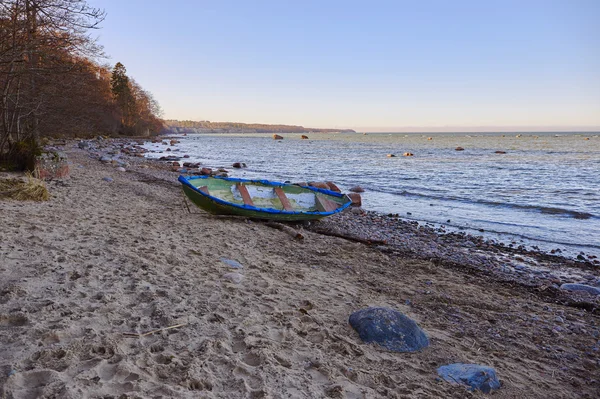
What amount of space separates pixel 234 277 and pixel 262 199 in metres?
5.63

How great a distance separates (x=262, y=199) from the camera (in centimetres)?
1063

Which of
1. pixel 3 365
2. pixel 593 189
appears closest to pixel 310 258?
pixel 3 365

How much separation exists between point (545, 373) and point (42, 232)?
21.8 ft

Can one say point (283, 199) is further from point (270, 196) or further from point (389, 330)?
point (389, 330)

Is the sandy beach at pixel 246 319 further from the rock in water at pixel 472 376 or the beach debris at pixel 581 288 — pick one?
the beach debris at pixel 581 288

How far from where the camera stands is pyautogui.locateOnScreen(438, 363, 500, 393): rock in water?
317cm

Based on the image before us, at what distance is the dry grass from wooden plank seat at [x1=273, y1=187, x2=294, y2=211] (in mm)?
5412

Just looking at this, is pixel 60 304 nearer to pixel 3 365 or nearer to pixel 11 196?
pixel 3 365

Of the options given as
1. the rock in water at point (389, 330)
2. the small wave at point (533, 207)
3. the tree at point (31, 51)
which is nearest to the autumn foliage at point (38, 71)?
the tree at point (31, 51)

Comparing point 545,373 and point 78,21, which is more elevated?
point 78,21

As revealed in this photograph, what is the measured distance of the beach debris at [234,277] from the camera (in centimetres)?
503

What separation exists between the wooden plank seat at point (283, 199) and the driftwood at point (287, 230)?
2.70 feet

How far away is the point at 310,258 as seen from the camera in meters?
6.95

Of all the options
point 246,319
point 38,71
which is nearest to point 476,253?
point 246,319
